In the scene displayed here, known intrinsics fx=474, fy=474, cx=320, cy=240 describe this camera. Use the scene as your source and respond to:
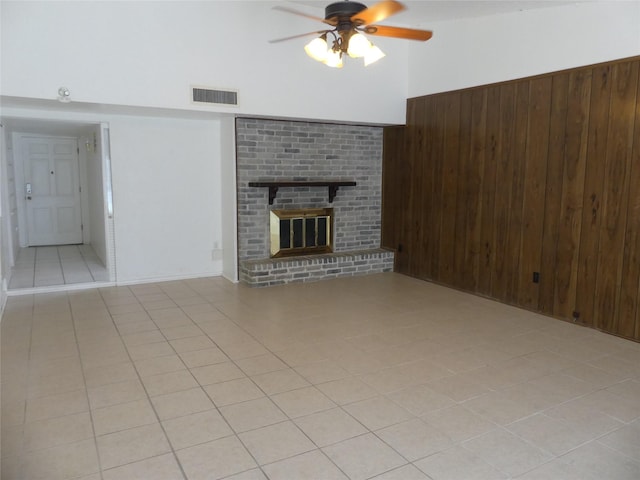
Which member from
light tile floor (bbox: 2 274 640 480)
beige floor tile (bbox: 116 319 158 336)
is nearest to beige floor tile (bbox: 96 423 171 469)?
light tile floor (bbox: 2 274 640 480)

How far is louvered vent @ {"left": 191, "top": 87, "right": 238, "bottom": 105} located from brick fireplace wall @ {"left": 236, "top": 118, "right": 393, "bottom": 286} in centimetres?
46

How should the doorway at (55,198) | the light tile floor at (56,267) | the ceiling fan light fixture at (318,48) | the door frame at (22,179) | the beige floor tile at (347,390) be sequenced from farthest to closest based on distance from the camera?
the door frame at (22,179) → the doorway at (55,198) → the light tile floor at (56,267) → the ceiling fan light fixture at (318,48) → the beige floor tile at (347,390)

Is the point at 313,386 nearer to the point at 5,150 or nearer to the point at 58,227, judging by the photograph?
the point at 5,150

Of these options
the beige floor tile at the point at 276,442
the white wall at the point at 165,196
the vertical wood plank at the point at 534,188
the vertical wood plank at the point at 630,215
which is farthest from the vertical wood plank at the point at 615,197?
the white wall at the point at 165,196

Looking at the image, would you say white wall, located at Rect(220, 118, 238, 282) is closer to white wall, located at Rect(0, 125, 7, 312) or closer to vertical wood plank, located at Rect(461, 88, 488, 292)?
white wall, located at Rect(0, 125, 7, 312)

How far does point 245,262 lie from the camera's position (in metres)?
5.69

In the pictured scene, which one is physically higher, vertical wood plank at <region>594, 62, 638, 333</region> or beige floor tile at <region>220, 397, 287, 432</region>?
vertical wood plank at <region>594, 62, 638, 333</region>

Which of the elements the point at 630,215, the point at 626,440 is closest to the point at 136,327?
the point at 626,440

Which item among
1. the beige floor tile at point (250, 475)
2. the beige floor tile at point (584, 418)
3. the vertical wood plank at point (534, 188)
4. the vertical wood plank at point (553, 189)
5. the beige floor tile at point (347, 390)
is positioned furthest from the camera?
the vertical wood plank at point (534, 188)

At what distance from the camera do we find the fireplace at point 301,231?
590 cm

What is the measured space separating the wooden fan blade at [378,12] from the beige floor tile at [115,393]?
2.61m

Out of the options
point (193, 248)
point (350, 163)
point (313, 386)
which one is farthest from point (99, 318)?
point (350, 163)

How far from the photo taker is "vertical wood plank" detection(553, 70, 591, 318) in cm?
411

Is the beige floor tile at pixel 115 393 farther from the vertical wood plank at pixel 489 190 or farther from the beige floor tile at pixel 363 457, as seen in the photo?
the vertical wood plank at pixel 489 190
